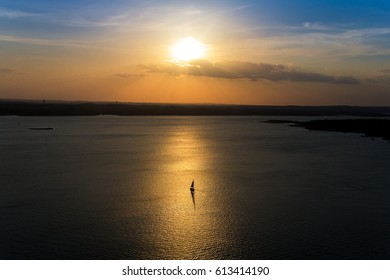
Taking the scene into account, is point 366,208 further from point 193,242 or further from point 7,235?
point 7,235

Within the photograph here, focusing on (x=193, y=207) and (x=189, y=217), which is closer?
(x=189, y=217)

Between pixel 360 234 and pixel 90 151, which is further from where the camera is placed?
pixel 90 151

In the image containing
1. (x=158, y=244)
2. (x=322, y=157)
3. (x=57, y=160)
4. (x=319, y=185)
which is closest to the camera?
(x=158, y=244)

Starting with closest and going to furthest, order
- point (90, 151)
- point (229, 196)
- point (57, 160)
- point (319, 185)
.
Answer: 1. point (229, 196)
2. point (319, 185)
3. point (57, 160)
4. point (90, 151)

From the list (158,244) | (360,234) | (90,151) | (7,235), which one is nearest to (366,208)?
(360,234)

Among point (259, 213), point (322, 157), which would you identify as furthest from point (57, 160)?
point (322, 157)
